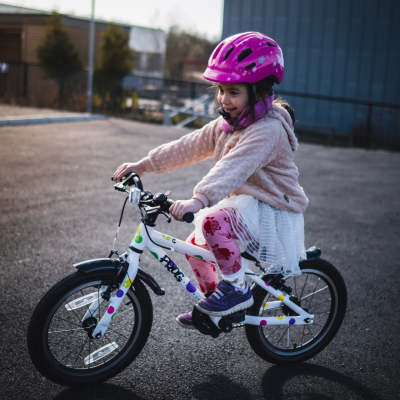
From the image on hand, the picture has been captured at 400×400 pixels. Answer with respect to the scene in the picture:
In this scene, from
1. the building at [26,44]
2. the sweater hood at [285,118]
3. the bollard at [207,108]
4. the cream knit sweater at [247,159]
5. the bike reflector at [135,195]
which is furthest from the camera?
the building at [26,44]

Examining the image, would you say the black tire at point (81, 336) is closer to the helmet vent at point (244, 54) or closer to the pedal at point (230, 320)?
the pedal at point (230, 320)

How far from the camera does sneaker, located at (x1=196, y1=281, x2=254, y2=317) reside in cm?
261

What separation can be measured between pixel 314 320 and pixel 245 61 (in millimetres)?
1836

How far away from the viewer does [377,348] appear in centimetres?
324

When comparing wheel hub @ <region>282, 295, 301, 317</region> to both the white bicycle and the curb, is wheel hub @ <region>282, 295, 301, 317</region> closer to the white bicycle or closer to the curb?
the white bicycle

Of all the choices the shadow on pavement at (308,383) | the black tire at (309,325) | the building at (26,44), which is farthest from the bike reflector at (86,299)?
the building at (26,44)

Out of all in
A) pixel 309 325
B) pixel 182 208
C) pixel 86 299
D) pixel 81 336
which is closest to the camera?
pixel 182 208

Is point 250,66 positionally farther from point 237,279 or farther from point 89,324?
point 89,324

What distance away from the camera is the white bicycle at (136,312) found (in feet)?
7.97

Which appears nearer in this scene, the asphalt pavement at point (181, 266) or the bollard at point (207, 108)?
the asphalt pavement at point (181, 266)

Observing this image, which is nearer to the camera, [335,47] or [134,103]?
[134,103]

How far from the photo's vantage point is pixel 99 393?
8.54 feet

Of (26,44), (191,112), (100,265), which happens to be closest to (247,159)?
(100,265)

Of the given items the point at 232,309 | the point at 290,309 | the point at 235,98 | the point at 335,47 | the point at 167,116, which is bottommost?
the point at 290,309
